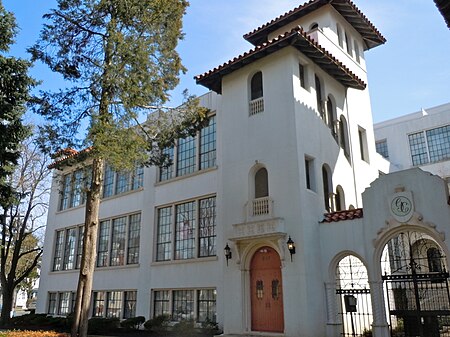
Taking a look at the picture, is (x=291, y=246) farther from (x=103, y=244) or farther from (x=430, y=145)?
(x=430, y=145)

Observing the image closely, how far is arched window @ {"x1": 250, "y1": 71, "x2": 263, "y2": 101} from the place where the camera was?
16.7 m

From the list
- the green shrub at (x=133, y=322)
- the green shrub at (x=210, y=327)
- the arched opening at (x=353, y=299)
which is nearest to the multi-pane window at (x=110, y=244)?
the green shrub at (x=133, y=322)

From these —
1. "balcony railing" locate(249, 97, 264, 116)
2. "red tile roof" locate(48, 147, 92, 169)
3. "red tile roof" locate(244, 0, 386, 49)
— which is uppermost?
"red tile roof" locate(244, 0, 386, 49)

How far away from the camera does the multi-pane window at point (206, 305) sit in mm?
16516

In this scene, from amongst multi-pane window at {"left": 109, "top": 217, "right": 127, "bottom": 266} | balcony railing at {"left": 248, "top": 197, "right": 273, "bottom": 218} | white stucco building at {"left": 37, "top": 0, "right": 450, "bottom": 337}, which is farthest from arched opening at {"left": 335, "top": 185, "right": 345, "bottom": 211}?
multi-pane window at {"left": 109, "top": 217, "right": 127, "bottom": 266}

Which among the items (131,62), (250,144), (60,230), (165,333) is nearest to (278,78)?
(250,144)

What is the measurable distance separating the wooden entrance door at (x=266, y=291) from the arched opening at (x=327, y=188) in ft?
9.65

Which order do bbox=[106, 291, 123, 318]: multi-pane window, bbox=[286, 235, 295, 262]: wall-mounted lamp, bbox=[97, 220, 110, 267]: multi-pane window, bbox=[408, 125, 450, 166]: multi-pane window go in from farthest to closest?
bbox=[408, 125, 450, 166]: multi-pane window < bbox=[97, 220, 110, 267]: multi-pane window < bbox=[106, 291, 123, 318]: multi-pane window < bbox=[286, 235, 295, 262]: wall-mounted lamp

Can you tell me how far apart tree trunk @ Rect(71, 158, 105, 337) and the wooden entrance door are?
18.4ft

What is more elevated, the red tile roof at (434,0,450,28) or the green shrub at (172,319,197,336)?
the red tile roof at (434,0,450,28)

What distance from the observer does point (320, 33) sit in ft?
56.6

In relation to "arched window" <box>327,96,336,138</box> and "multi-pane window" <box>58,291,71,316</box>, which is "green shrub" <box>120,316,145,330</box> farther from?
"arched window" <box>327,96,336,138</box>

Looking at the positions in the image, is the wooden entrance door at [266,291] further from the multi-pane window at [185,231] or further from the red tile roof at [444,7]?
the red tile roof at [444,7]

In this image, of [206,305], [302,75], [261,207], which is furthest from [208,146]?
[206,305]
